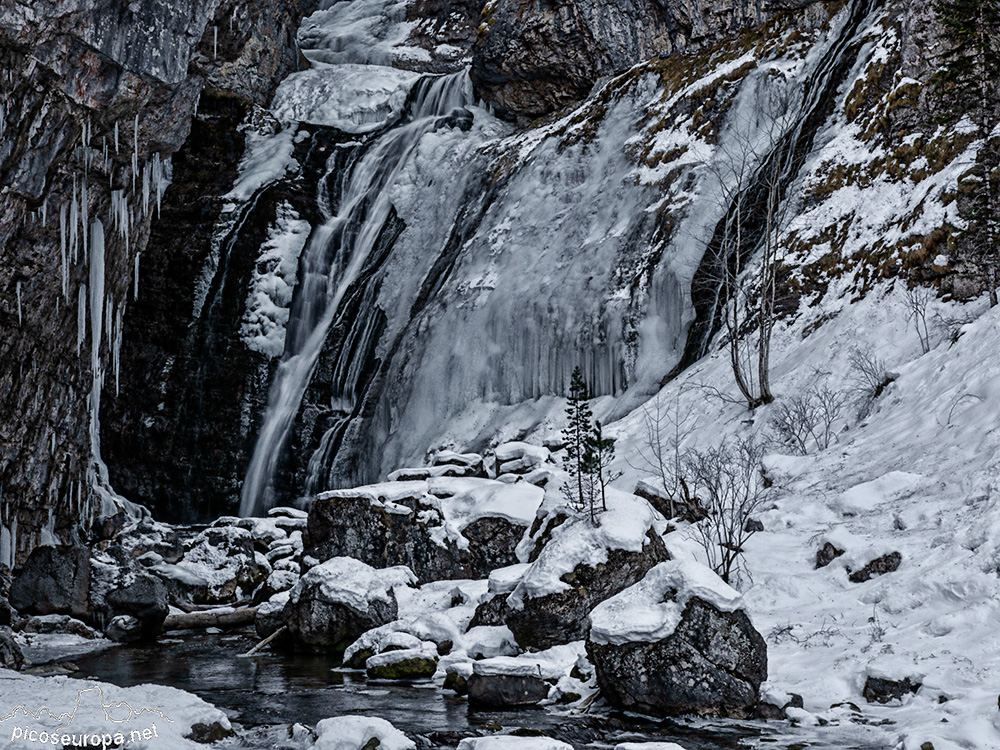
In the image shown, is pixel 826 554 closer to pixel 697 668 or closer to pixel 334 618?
pixel 697 668

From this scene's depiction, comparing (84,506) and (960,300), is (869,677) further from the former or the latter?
(84,506)

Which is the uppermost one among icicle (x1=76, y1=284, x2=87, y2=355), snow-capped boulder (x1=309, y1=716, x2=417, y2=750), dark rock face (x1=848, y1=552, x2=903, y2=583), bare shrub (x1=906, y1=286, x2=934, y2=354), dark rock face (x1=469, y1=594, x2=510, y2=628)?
icicle (x1=76, y1=284, x2=87, y2=355)

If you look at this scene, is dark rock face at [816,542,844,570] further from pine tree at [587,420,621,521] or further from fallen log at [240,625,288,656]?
fallen log at [240,625,288,656]

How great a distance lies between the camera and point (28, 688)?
28.9 ft

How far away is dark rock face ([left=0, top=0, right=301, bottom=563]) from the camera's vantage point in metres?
15.1

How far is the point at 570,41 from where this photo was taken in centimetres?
3114

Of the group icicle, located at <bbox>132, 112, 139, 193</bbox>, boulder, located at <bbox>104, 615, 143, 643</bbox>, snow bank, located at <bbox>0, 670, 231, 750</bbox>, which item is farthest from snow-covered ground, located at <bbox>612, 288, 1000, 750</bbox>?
icicle, located at <bbox>132, 112, 139, 193</bbox>

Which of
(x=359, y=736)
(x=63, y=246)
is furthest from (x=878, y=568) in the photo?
(x=63, y=246)

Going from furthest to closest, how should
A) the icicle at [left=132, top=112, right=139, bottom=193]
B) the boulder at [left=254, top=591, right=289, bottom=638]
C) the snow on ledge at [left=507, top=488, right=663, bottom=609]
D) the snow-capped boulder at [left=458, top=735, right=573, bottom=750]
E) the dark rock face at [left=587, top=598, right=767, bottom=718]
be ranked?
the icicle at [left=132, top=112, right=139, bottom=193]
the boulder at [left=254, top=591, right=289, bottom=638]
the snow on ledge at [left=507, top=488, right=663, bottom=609]
the dark rock face at [left=587, top=598, right=767, bottom=718]
the snow-capped boulder at [left=458, top=735, right=573, bottom=750]

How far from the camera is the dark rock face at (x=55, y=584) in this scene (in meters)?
16.3

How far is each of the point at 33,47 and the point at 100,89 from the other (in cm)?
174

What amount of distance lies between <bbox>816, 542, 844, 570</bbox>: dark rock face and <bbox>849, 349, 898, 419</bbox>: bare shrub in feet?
15.9

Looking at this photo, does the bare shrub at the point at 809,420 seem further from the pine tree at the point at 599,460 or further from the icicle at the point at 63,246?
the icicle at the point at 63,246

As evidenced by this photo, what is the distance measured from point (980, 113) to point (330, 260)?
1968 centimetres
